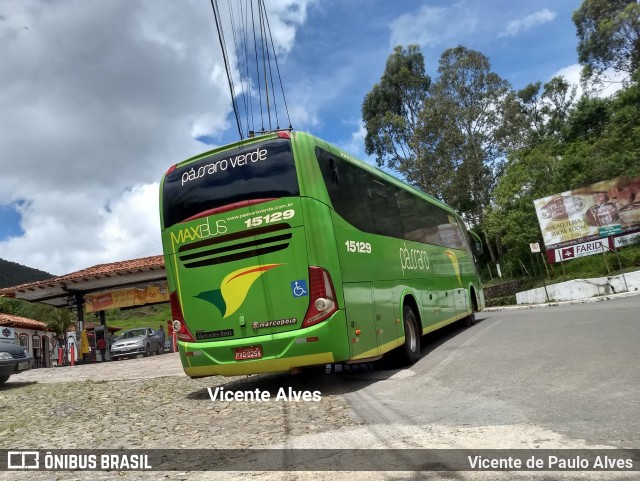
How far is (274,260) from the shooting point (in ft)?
22.4

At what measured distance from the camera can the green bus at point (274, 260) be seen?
21.7ft

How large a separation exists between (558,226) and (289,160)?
85.6ft

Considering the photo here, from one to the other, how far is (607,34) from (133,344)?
4204cm

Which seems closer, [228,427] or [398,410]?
[228,427]

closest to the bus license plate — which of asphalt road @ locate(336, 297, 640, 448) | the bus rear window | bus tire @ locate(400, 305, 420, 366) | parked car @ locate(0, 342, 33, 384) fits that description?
asphalt road @ locate(336, 297, 640, 448)

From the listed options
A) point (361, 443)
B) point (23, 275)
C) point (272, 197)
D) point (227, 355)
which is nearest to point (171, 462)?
point (361, 443)

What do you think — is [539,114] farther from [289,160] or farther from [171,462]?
[171,462]

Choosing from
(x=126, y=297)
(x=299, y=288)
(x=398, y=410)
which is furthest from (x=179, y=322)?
(x=126, y=297)

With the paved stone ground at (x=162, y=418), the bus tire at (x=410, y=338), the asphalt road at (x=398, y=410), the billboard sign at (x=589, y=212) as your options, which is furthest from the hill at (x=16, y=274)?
the bus tire at (x=410, y=338)

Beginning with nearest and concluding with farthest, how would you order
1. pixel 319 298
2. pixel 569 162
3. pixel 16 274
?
A: pixel 319 298 → pixel 569 162 → pixel 16 274

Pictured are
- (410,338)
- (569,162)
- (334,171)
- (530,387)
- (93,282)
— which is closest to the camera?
(530,387)

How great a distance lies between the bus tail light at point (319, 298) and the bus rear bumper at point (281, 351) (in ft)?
0.30

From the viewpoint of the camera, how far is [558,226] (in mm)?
28656

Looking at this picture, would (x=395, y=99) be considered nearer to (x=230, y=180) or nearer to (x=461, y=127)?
(x=461, y=127)
